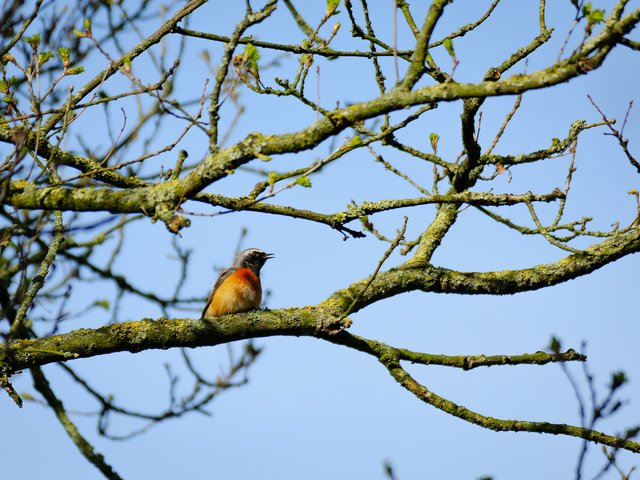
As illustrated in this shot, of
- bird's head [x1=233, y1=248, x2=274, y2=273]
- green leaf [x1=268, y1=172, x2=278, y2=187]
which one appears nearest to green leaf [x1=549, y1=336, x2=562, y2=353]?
green leaf [x1=268, y1=172, x2=278, y2=187]

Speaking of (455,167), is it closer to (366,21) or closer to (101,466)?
(366,21)

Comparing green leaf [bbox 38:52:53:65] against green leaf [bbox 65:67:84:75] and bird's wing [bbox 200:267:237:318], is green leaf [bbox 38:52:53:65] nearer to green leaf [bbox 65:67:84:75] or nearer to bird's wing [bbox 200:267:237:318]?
green leaf [bbox 65:67:84:75]

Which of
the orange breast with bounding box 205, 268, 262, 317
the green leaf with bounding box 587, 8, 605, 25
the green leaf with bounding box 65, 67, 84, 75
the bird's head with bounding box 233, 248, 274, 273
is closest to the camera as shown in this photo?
the green leaf with bounding box 587, 8, 605, 25

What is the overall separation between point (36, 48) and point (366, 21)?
2.89 metres

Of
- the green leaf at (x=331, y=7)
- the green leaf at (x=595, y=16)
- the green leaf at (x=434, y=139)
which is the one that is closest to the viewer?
the green leaf at (x=595, y=16)

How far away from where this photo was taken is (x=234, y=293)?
8594 mm

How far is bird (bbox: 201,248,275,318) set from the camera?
8570 millimetres

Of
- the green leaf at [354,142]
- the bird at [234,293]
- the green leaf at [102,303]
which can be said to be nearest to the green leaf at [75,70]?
the green leaf at [102,303]

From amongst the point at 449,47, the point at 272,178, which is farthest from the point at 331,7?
the point at 272,178

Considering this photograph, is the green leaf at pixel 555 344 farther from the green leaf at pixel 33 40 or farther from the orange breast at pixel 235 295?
the orange breast at pixel 235 295

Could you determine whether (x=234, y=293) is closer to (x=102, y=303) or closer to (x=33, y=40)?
(x=102, y=303)

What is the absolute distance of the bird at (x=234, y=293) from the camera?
857 centimetres

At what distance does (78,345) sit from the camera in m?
5.23

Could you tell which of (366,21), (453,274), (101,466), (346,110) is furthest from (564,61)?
(101,466)
